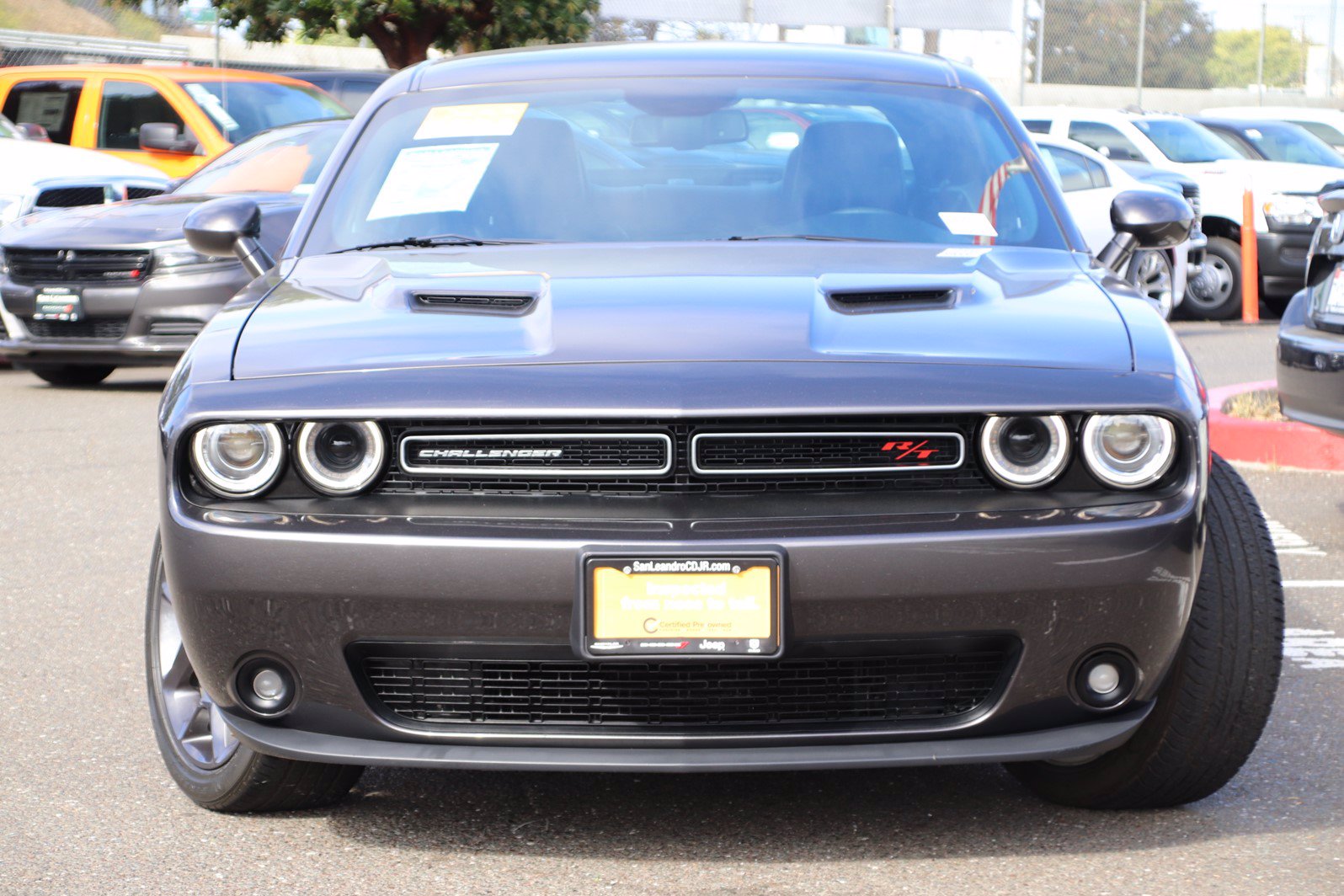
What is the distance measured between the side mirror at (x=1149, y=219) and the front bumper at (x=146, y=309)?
6.49m

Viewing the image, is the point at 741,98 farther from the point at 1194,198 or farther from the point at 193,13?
the point at 193,13

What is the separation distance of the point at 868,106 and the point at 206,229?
1595mm

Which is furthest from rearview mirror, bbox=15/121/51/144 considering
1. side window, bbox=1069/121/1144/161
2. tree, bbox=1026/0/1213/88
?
tree, bbox=1026/0/1213/88

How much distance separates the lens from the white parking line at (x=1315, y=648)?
4.70 metres

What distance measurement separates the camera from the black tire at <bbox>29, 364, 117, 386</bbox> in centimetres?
1088

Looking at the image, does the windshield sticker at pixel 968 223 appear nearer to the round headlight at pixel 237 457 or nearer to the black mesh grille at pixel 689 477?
the black mesh grille at pixel 689 477

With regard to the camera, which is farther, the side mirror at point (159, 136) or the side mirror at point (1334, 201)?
the side mirror at point (159, 136)

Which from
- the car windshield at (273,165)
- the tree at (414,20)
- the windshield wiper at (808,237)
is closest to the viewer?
the windshield wiper at (808,237)

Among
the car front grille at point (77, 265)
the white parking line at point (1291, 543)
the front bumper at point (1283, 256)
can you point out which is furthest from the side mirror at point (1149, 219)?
the front bumper at point (1283, 256)

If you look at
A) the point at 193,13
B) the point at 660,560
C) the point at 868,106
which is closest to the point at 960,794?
the point at 660,560

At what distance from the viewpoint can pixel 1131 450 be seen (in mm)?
3059

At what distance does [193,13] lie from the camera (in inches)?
967

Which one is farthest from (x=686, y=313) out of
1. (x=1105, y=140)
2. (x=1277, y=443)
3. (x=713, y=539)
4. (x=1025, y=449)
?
(x=1105, y=140)

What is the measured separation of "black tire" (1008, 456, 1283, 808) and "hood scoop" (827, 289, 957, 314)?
26.4 inches
